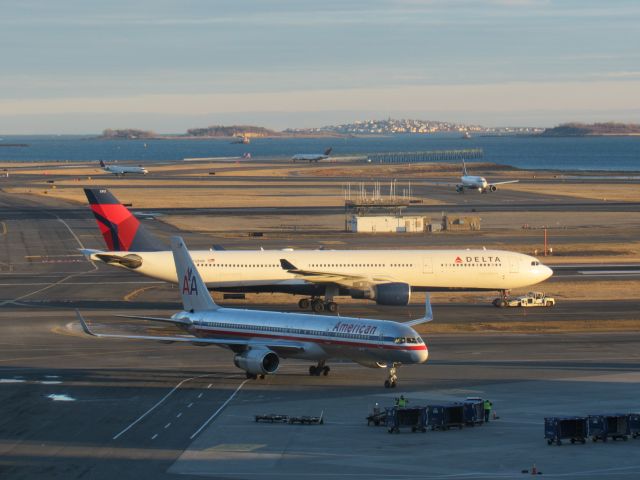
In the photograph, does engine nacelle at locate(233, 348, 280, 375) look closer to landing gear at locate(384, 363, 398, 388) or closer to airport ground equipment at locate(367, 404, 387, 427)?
landing gear at locate(384, 363, 398, 388)

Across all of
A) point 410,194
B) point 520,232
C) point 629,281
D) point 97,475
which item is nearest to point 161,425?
point 97,475

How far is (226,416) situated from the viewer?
45.1 m

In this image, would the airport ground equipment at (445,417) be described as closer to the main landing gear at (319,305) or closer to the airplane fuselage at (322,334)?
the airplane fuselage at (322,334)

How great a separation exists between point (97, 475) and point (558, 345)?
3319 centimetres

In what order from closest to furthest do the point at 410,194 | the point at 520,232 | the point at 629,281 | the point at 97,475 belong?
1. the point at 97,475
2. the point at 629,281
3. the point at 520,232
4. the point at 410,194

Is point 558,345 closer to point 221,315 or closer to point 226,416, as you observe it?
point 221,315

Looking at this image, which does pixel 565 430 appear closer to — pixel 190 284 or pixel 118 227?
pixel 190 284

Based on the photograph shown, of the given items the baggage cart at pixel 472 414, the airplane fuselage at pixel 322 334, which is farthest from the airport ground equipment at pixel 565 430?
the airplane fuselage at pixel 322 334

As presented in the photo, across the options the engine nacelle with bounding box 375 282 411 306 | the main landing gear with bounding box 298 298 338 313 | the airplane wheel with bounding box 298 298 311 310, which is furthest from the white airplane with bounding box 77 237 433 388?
the airplane wheel with bounding box 298 298 311 310

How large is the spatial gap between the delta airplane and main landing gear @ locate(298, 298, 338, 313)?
7 cm

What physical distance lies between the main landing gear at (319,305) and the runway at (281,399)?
1.26 meters

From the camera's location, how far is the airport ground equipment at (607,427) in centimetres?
4062

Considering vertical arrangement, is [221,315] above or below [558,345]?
above

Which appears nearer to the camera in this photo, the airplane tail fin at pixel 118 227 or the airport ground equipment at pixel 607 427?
the airport ground equipment at pixel 607 427
